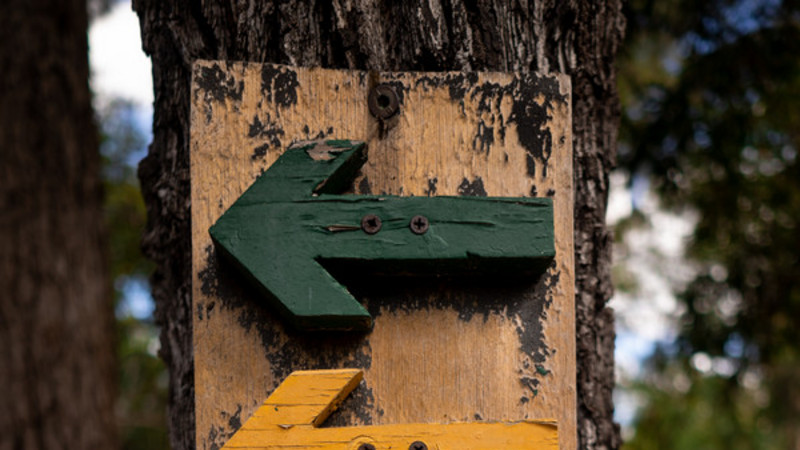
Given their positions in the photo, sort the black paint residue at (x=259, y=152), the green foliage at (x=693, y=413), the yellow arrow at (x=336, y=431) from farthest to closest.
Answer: the green foliage at (x=693, y=413) < the black paint residue at (x=259, y=152) < the yellow arrow at (x=336, y=431)

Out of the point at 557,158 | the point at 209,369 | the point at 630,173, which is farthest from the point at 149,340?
the point at 557,158

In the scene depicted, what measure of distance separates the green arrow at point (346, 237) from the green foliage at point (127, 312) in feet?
10.4

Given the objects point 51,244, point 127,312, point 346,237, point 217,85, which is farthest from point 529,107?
point 127,312

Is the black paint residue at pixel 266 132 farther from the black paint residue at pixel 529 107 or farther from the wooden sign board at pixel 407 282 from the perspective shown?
the black paint residue at pixel 529 107

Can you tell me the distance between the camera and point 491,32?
1.28 meters

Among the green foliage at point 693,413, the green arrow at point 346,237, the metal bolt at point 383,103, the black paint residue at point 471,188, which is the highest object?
the metal bolt at point 383,103

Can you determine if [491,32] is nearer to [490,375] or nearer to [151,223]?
[490,375]

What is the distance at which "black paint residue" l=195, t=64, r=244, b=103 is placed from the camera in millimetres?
1135

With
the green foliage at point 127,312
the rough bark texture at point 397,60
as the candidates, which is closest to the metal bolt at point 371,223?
the rough bark texture at point 397,60

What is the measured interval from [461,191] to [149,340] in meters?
3.95

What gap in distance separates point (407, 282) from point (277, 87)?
0.41 meters

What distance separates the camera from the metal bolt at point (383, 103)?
1.15m

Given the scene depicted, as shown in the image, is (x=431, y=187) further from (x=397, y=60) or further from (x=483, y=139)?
(x=397, y=60)

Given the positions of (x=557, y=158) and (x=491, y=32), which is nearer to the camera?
→ (x=557, y=158)
